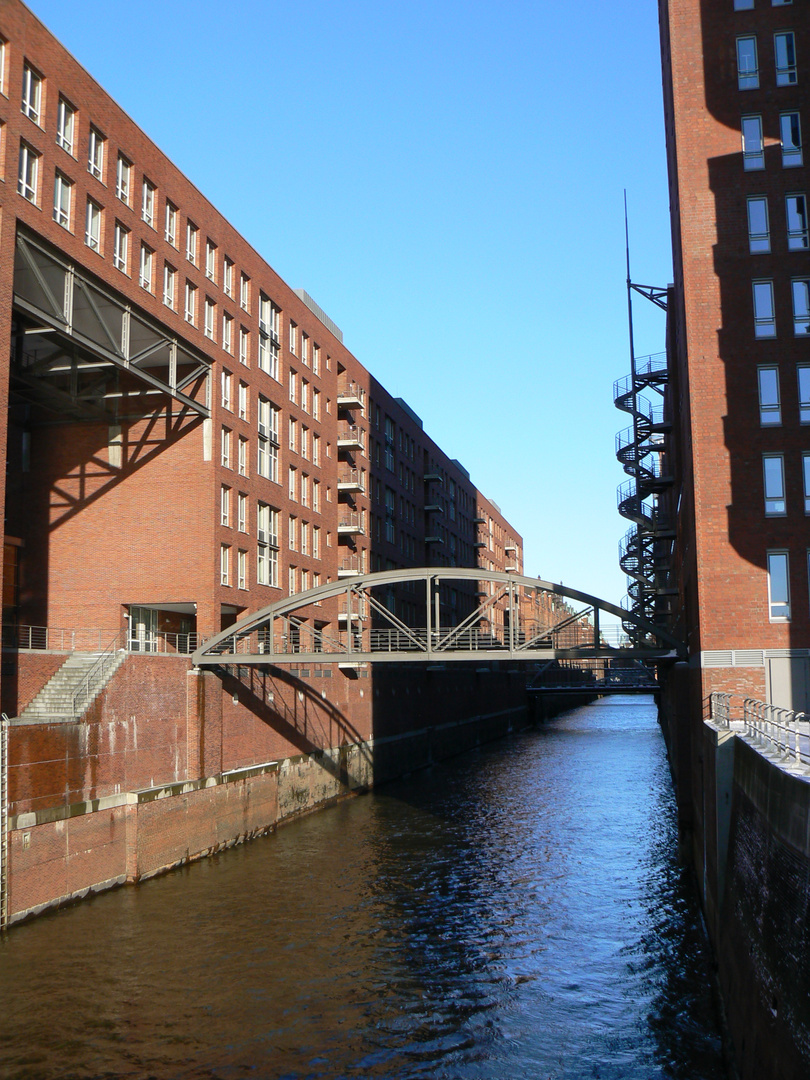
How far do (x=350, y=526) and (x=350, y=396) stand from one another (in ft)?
22.0

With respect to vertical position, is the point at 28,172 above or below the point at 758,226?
above

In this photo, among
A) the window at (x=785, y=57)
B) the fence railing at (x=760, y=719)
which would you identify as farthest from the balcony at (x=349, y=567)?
the window at (x=785, y=57)

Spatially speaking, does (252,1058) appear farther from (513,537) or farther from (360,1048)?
(513,537)

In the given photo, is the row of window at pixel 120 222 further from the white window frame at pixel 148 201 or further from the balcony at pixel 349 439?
the balcony at pixel 349 439

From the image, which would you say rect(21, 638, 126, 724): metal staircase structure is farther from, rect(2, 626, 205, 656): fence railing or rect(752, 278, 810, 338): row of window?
rect(752, 278, 810, 338): row of window

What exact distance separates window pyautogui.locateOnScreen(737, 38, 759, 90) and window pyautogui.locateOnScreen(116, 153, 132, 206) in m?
18.1

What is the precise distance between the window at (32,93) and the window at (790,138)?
19.9m

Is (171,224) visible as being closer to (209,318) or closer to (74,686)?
(209,318)

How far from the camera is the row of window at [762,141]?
2753 cm

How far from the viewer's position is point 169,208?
33.5 metres

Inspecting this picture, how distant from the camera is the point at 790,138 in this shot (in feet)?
91.2

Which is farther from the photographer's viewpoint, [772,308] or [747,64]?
[747,64]

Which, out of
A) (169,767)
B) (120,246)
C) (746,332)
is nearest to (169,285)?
(120,246)

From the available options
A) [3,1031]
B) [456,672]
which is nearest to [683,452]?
[3,1031]
